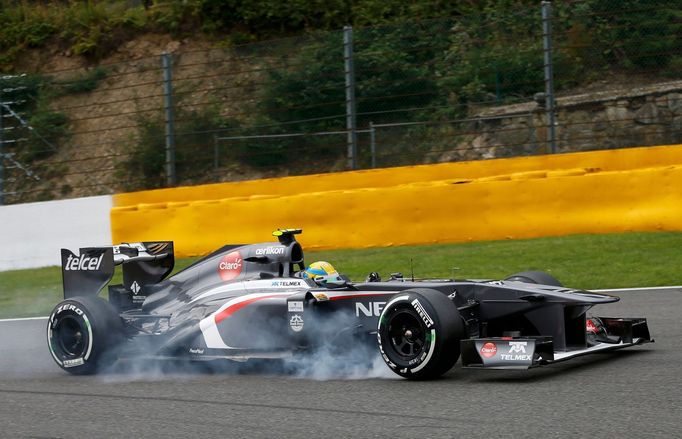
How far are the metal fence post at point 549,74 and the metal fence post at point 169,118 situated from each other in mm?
5431

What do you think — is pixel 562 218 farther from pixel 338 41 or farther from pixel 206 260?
pixel 206 260

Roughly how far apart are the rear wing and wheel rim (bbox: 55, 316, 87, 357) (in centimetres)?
54

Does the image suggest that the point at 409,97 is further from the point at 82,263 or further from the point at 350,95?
the point at 82,263

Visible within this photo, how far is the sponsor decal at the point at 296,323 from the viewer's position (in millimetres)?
7134

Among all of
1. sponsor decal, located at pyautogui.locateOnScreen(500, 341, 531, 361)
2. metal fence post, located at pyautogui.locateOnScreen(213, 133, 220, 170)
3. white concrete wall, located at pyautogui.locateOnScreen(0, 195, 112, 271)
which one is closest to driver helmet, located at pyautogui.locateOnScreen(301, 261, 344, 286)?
sponsor decal, located at pyautogui.locateOnScreen(500, 341, 531, 361)

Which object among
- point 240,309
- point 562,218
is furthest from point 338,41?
point 240,309

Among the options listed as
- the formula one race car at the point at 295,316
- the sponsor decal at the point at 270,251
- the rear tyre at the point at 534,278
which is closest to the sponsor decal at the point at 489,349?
the formula one race car at the point at 295,316

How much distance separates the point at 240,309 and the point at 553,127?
23.6 ft

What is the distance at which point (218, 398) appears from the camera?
6.55 metres

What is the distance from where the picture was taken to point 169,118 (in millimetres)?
15328

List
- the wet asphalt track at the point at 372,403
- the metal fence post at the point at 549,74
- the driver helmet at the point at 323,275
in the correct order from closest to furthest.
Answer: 1. the wet asphalt track at the point at 372,403
2. the driver helmet at the point at 323,275
3. the metal fence post at the point at 549,74

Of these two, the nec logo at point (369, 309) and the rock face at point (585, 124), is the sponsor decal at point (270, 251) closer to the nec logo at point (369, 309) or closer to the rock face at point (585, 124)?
the nec logo at point (369, 309)

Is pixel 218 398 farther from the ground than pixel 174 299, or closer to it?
closer to it

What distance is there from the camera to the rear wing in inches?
336
